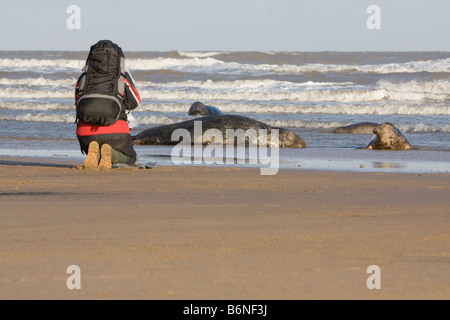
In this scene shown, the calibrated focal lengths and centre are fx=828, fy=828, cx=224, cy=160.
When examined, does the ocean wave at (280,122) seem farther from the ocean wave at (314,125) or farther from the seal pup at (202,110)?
the seal pup at (202,110)

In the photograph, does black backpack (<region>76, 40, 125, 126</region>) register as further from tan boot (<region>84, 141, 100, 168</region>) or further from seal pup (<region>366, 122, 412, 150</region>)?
seal pup (<region>366, 122, 412, 150</region>)

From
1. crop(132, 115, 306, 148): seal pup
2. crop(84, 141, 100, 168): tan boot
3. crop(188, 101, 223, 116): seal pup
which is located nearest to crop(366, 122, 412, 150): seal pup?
crop(132, 115, 306, 148): seal pup

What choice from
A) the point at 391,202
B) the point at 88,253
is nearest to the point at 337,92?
the point at 391,202

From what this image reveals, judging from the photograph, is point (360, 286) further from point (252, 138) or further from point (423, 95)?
point (423, 95)

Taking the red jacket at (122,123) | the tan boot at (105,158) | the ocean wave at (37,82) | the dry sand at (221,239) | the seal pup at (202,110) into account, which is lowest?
the dry sand at (221,239)

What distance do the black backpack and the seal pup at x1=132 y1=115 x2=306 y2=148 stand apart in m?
5.71

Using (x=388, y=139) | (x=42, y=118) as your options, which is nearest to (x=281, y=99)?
(x=42, y=118)

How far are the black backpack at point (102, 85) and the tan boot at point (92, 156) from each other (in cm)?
33

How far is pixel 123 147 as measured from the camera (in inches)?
372

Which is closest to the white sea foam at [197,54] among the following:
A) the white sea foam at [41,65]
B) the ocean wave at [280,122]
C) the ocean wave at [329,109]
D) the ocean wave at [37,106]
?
the white sea foam at [41,65]

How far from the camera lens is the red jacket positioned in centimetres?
920

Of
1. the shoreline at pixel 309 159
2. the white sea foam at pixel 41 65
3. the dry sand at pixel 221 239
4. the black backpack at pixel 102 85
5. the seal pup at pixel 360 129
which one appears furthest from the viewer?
the white sea foam at pixel 41 65

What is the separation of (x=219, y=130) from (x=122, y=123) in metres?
5.92

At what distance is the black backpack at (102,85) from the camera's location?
8984mm
